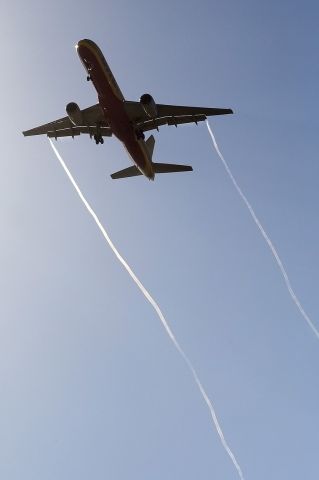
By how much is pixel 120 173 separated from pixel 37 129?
737 cm

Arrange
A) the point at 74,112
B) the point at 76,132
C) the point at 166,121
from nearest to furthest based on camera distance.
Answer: the point at 74,112 → the point at 166,121 → the point at 76,132

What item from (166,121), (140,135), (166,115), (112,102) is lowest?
(166,121)

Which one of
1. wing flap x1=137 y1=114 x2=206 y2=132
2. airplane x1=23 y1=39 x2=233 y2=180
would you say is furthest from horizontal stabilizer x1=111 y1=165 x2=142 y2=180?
wing flap x1=137 y1=114 x2=206 y2=132

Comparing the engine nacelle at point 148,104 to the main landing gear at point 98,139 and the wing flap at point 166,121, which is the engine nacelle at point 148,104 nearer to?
the wing flap at point 166,121

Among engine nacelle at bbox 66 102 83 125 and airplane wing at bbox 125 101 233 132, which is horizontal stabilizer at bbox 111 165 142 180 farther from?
engine nacelle at bbox 66 102 83 125

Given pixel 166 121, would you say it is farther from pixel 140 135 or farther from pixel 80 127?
pixel 80 127

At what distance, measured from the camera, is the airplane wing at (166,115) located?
4575cm

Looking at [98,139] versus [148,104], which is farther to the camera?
[98,139]

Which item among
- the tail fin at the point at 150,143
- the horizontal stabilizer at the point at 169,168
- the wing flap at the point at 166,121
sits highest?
the wing flap at the point at 166,121

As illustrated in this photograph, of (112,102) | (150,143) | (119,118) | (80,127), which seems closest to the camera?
(112,102)

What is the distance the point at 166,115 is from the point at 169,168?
→ 411 centimetres

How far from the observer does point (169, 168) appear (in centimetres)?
4819

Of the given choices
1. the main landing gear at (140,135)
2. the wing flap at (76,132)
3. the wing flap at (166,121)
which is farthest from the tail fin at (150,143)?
the wing flap at (76,132)

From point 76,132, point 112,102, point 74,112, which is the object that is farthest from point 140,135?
point 76,132
